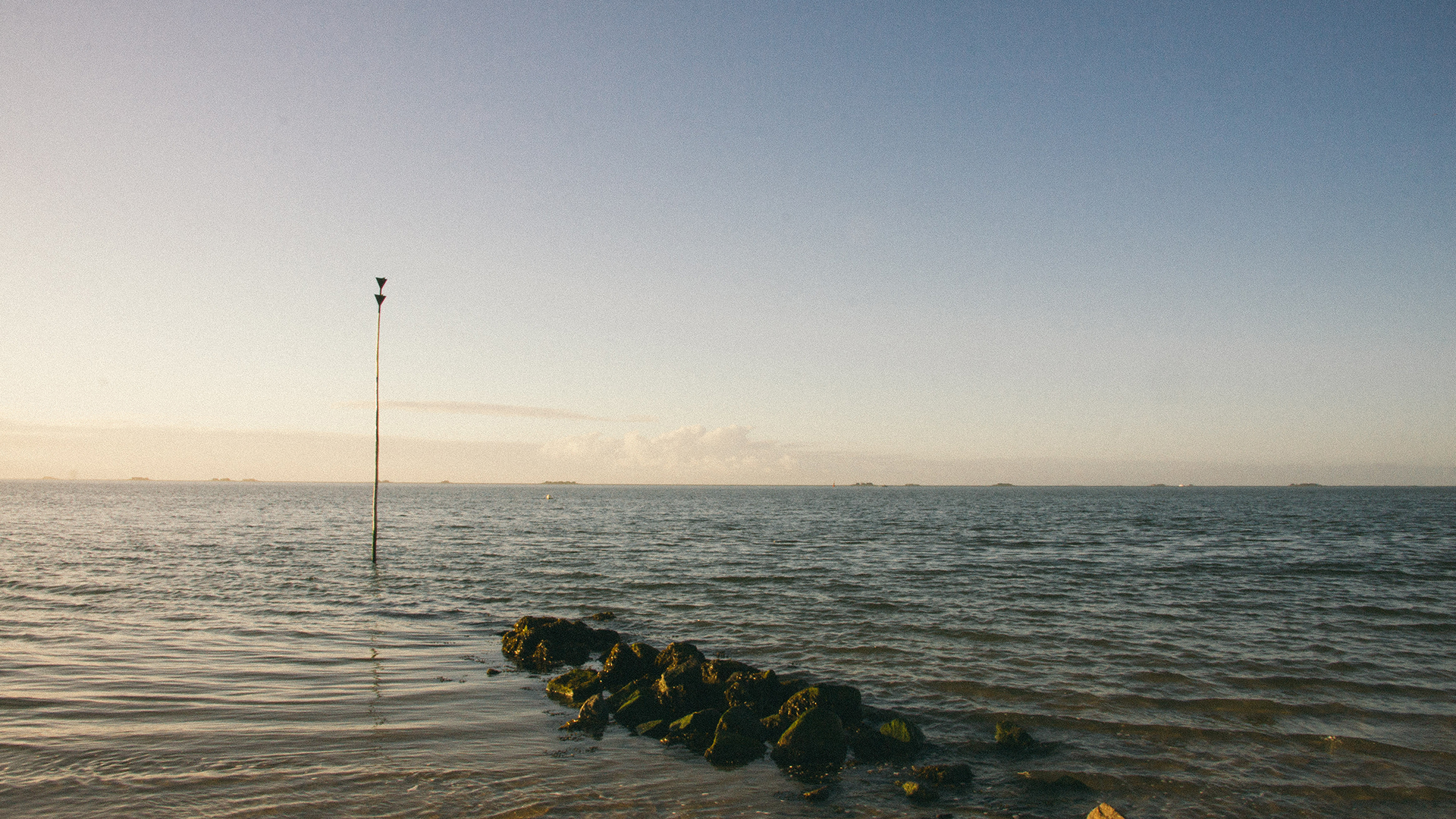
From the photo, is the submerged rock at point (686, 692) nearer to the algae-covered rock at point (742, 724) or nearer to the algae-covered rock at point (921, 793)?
the algae-covered rock at point (742, 724)

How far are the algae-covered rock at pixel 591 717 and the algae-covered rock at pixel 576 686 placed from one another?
0.96 metres

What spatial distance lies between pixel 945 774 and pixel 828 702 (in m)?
2.44

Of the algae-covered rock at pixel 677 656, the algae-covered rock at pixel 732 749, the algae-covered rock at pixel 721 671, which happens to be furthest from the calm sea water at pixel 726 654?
the algae-covered rock at pixel 677 656

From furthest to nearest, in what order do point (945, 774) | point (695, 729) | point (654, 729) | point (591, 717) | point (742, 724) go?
point (591, 717), point (654, 729), point (695, 729), point (742, 724), point (945, 774)

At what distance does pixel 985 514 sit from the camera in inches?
3506

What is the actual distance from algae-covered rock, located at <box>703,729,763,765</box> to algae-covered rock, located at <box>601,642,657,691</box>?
12.9ft

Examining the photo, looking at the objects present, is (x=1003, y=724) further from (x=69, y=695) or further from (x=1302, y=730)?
(x=69, y=695)

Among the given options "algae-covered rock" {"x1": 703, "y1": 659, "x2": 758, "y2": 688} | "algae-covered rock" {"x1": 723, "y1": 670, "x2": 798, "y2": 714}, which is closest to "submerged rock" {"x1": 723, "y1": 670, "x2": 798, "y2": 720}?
"algae-covered rock" {"x1": 723, "y1": 670, "x2": 798, "y2": 714}

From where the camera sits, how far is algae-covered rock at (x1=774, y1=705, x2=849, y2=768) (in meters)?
10.4

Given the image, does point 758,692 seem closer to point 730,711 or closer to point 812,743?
point 730,711

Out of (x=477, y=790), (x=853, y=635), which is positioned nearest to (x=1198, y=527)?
(x=853, y=635)

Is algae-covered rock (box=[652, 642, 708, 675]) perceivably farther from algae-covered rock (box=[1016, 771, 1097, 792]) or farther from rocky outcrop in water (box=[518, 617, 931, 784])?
algae-covered rock (box=[1016, 771, 1097, 792])

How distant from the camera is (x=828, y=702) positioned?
1195 centimetres

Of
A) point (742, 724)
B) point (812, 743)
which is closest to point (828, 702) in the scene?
point (812, 743)
